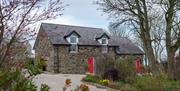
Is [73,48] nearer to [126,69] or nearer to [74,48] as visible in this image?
[74,48]

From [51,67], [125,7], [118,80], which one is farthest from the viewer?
[51,67]

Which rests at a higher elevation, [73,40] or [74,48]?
[73,40]

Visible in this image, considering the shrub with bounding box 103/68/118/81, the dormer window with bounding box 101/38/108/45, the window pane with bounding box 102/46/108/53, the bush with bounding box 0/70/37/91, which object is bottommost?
the shrub with bounding box 103/68/118/81

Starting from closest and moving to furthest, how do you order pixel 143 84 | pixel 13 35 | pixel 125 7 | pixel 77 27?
pixel 13 35, pixel 143 84, pixel 125 7, pixel 77 27

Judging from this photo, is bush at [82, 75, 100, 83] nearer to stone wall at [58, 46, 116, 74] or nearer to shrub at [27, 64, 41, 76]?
stone wall at [58, 46, 116, 74]

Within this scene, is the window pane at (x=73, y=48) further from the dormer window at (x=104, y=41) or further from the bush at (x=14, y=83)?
the bush at (x=14, y=83)

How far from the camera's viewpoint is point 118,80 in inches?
927

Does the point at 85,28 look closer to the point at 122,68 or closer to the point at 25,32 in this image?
the point at 122,68

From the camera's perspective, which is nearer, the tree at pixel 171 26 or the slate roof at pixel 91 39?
the tree at pixel 171 26

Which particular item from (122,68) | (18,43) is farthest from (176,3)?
(18,43)

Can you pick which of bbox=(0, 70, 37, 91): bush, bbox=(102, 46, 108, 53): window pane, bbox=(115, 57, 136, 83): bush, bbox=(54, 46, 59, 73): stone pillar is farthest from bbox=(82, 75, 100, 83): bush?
bbox=(0, 70, 37, 91): bush

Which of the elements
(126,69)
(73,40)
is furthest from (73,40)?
(126,69)

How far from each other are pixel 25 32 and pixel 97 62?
69.5 feet

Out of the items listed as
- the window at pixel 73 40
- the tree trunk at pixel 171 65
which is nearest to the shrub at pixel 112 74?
the tree trunk at pixel 171 65
